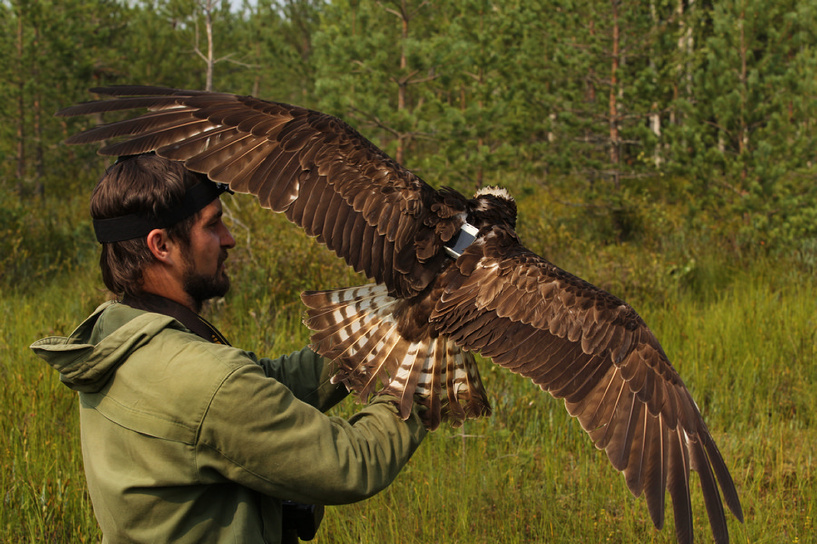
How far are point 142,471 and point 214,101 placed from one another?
1.59 m

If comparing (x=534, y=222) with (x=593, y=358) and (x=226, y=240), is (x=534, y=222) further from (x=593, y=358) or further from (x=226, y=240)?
(x=226, y=240)

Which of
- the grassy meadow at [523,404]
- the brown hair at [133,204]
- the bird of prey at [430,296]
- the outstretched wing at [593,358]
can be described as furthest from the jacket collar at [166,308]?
the grassy meadow at [523,404]

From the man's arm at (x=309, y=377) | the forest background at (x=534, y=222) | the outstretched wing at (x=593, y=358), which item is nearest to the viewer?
the outstretched wing at (x=593, y=358)

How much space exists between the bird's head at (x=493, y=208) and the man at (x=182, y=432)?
130 centimetres

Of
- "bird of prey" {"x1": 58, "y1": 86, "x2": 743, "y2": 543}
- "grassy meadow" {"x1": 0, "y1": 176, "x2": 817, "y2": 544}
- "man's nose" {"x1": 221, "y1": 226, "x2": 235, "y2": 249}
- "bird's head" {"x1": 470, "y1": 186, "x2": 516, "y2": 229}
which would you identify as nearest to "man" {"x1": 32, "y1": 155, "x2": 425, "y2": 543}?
"man's nose" {"x1": 221, "y1": 226, "x2": 235, "y2": 249}

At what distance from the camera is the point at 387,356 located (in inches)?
113

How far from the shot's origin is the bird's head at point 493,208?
9.83 ft

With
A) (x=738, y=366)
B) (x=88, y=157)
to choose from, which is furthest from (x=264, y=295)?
(x=88, y=157)

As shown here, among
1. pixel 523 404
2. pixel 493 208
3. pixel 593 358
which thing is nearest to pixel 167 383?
pixel 593 358

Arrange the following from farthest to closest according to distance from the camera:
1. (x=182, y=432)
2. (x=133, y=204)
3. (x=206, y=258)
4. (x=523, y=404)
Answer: (x=523, y=404) → (x=206, y=258) → (x=133, y=204) → (x=182, y=432)

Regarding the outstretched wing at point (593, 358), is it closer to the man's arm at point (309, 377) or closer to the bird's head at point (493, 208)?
the bird's head at point (493, 208)

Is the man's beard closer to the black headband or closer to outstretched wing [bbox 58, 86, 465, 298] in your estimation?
the black headband

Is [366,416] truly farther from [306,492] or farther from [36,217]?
[36,217]

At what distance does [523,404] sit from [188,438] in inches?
124
